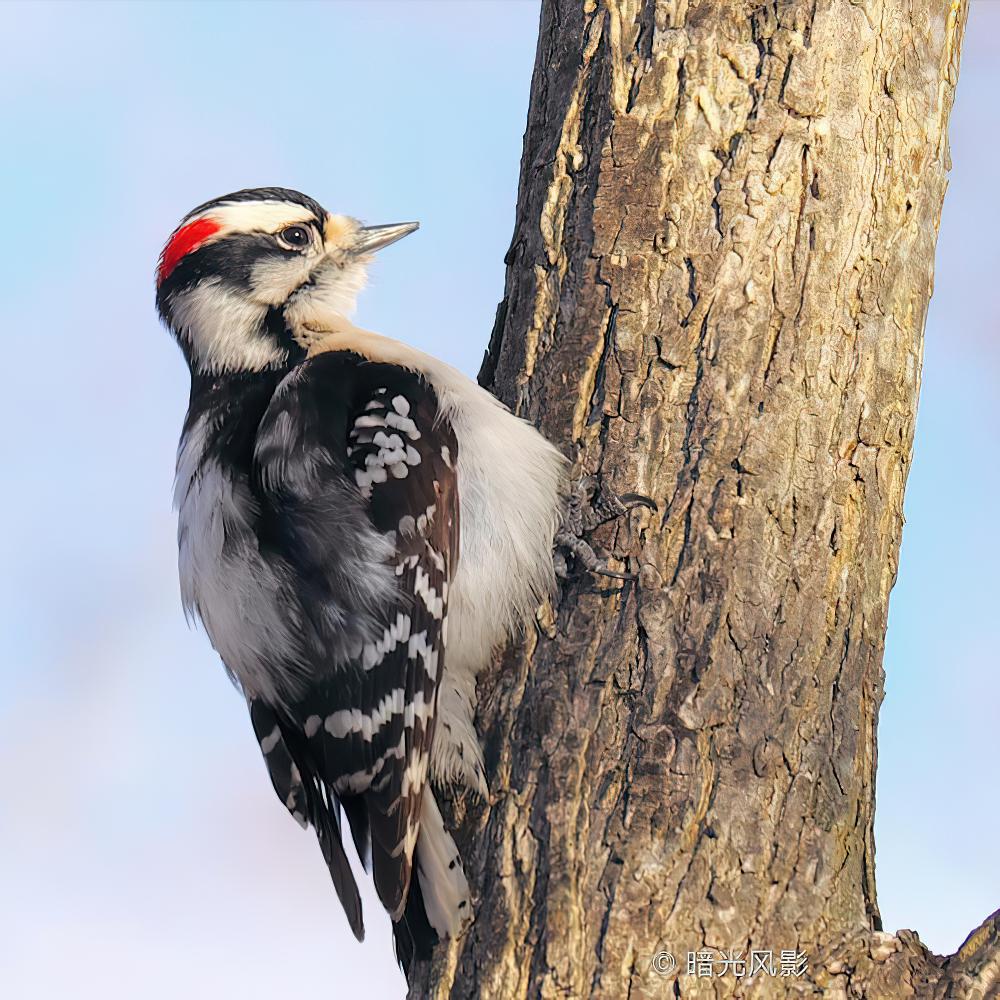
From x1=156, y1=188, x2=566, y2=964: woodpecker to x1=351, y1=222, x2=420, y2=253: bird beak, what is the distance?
51 cm

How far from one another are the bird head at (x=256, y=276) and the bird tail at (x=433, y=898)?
4.70 feet

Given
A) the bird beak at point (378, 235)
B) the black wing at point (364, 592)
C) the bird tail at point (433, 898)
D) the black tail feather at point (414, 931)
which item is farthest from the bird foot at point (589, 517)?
the bird beak at point (378, 235)

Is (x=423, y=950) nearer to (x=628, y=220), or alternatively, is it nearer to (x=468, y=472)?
(x=468, y=472)

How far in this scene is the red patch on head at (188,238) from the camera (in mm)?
3627

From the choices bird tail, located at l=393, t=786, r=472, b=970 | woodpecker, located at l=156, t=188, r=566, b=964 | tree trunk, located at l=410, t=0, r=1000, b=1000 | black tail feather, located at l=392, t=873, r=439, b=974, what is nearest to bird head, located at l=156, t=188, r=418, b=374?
woodpecker, located at l=156, t=188, r=566, b=964

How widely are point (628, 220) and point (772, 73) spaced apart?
0.49 meters

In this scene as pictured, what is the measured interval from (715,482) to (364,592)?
2.84 feet

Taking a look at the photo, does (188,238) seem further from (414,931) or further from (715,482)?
(414,931)

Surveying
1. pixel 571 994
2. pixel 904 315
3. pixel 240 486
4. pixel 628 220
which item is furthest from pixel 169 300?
pixel 571 994

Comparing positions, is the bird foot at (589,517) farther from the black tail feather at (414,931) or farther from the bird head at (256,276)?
the bird head at (256,276)

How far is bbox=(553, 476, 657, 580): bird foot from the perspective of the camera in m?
2.77

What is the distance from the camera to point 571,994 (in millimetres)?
2400

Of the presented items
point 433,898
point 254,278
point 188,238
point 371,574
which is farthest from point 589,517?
point 188,238

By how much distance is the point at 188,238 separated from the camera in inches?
143
